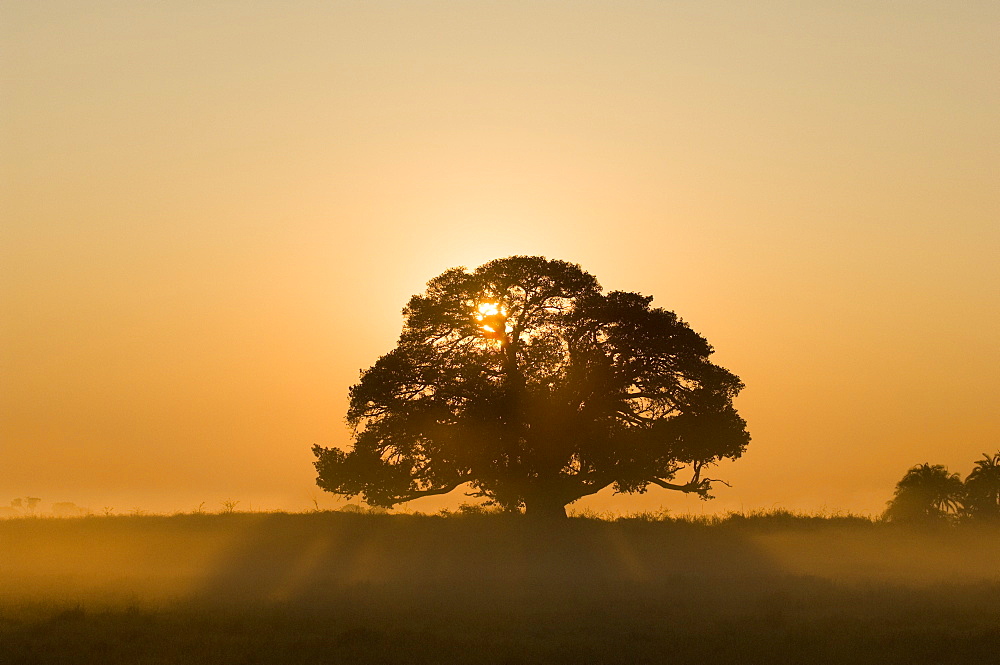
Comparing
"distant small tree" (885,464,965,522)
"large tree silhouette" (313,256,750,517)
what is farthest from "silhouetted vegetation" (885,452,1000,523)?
"large tree silhouette" (313,256,750,517)

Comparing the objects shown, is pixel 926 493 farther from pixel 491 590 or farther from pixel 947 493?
pixel 491 590

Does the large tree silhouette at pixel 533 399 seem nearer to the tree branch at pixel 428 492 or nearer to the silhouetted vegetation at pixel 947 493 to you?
the tree branch at pixel 428 492

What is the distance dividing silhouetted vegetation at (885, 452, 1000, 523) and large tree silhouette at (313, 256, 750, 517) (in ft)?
53.1

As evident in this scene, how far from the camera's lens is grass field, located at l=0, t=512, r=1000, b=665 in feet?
69.6

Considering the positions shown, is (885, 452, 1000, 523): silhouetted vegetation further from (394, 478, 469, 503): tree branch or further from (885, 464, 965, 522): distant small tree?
(394, 478, 469, 503): tree branch

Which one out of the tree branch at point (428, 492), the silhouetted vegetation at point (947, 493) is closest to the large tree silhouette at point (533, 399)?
the tree branch at point (428, 492)

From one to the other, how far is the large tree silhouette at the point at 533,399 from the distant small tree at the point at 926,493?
16.7 metres

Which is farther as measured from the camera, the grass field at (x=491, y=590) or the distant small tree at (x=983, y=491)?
the distant small tree at (x=983, y=491)

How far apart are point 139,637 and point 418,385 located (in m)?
21.8

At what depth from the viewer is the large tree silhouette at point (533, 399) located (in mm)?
41938

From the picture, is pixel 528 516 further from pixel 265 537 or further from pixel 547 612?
pixel 547 612

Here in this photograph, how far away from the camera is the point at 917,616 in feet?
84.0

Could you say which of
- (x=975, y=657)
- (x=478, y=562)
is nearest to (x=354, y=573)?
(x=478, y=562)

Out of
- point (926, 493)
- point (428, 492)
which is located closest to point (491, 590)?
point (428, 492)
